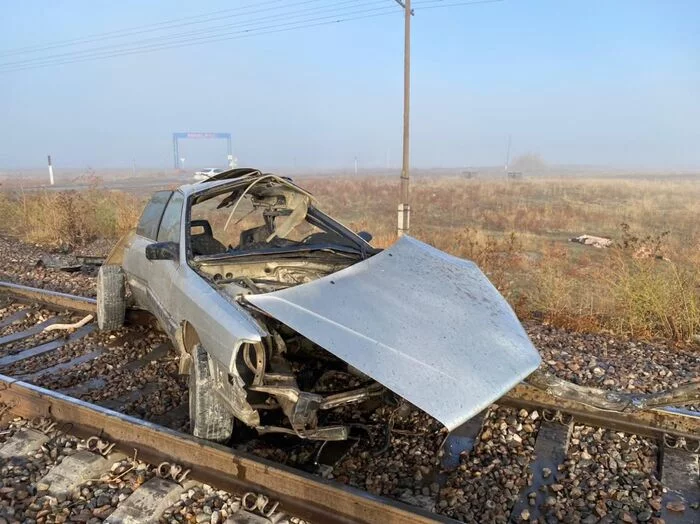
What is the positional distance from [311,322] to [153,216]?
324 cm

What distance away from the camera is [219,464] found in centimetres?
334

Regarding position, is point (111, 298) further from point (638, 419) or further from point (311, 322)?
point (638, 419)

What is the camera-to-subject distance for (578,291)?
861 centimetres

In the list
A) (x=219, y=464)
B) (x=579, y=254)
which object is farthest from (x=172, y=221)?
(x=579, y=254)

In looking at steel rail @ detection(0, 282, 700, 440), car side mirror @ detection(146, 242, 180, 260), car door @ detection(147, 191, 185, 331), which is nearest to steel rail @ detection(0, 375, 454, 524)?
car door @ detection(147, 191, 185, 331)

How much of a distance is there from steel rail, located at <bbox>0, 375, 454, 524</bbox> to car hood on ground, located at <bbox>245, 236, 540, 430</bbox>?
62cm

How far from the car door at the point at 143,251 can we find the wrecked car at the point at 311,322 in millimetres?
51

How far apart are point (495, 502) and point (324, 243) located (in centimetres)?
261

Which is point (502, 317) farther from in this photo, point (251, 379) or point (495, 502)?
point (251, 379)

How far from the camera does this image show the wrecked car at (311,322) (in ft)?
10.3

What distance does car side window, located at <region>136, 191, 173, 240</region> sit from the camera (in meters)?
5.59

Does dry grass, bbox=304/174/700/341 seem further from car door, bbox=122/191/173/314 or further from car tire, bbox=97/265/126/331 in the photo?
car tire, bbox=97/265/126/331

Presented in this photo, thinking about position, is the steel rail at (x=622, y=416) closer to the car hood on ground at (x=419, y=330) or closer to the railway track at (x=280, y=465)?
the railway track at (x=280, y=465)

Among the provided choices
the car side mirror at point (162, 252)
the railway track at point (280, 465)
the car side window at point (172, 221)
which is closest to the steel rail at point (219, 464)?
the railway track at point (280, 465)
